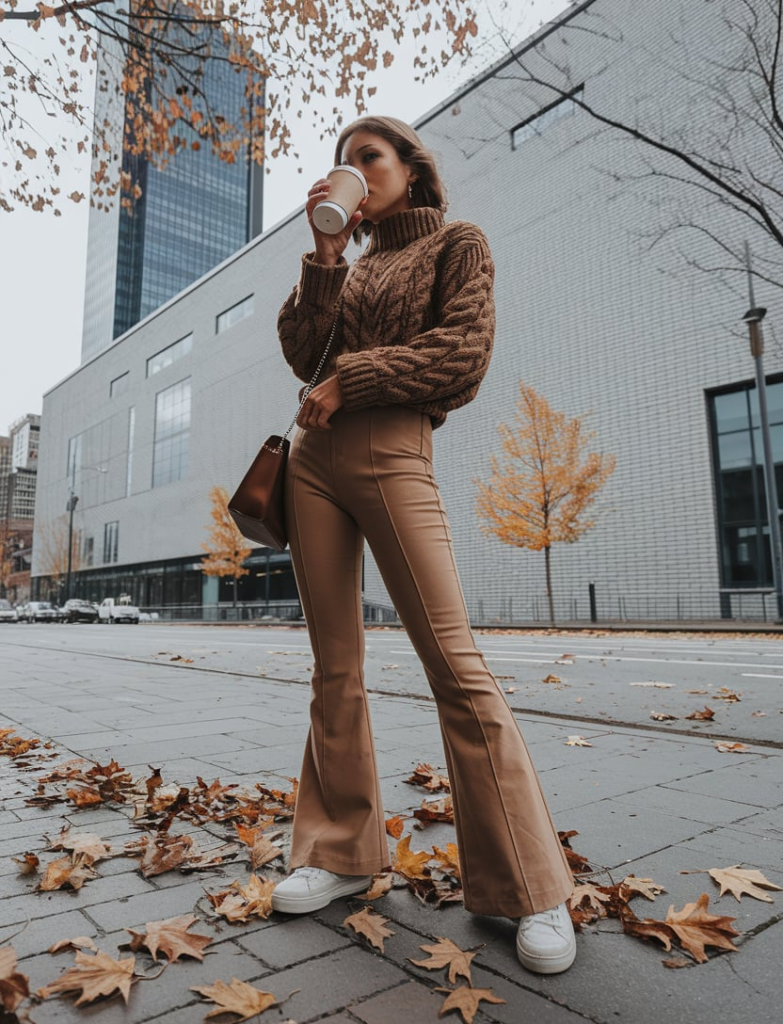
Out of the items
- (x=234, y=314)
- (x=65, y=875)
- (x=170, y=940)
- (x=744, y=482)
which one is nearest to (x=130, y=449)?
(x=234, y=314)

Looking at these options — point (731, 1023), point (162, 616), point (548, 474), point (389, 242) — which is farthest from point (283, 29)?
point (162, 616)

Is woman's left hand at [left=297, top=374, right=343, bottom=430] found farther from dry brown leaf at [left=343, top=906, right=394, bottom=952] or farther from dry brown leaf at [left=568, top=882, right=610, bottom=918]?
dry brown leaf at [left=568, top=882, right=610, bottom=918]

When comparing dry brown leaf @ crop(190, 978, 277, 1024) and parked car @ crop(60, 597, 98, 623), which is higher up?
parked car @ crop(60, 597, 98, 623)

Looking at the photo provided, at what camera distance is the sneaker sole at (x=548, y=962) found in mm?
1488

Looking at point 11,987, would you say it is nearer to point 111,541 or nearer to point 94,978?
point 94,978

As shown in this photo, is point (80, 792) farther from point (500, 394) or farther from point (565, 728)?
point (500, 394)

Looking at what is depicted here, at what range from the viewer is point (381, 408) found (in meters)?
1.83

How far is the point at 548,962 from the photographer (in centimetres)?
149

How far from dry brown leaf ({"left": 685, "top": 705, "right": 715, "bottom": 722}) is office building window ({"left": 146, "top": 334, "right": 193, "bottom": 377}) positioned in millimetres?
44282

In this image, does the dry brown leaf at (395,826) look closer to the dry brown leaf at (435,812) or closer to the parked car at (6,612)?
the dry brown leaf at (435,812)

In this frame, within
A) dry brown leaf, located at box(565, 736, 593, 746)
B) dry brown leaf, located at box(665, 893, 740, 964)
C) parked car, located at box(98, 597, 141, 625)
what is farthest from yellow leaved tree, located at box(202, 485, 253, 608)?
dry brown leaf, located at box(665, 893, 740, 964)

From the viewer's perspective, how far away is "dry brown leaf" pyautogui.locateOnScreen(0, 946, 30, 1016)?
1352 millimetres

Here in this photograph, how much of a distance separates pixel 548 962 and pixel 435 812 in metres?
1.06

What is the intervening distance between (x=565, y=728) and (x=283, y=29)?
735cm
